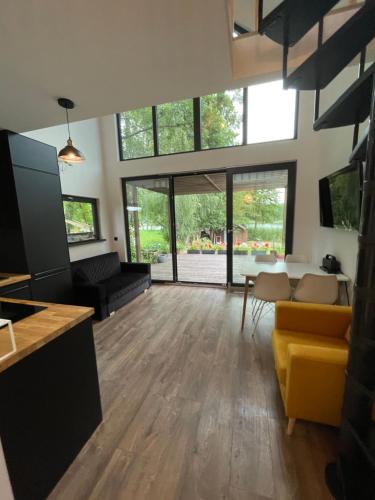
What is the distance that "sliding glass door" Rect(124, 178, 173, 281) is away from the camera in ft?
14.9

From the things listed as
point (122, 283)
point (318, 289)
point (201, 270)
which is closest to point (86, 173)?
point (122, 283)

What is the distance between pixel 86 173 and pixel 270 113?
349 centimetres

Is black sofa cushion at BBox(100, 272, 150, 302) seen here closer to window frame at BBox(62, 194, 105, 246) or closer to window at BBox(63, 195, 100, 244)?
window frame at BBox(62, 194, 105, 246)

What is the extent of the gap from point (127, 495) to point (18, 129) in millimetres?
3463

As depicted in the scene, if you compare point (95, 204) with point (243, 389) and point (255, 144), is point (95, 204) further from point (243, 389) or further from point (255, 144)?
point (243, 389)

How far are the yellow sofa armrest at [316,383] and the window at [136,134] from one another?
14.0 feet

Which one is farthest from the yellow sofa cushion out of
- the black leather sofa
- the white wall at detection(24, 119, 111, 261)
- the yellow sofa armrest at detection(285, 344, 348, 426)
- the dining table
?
the white wall at detection(24, 119, 111, 261)

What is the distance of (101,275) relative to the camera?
3850 millimetres

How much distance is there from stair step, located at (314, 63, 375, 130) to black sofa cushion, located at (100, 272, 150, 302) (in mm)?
3126

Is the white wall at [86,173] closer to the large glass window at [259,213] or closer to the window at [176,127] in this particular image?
the window at [176,127]

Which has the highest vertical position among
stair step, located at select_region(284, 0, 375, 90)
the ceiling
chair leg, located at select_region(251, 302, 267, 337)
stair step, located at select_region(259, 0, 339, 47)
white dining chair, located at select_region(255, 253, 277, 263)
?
the ceiling

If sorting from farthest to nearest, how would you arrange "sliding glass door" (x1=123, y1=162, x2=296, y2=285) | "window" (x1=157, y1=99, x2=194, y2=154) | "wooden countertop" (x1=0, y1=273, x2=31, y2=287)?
"window" (x1=157, y1=99, x2=194, y2=154), "sliding glass door" (x1=123, y1=162, x2=296, y2=285), "wooden countertop" (x1=0, y1=273, x2=31, y2=287)

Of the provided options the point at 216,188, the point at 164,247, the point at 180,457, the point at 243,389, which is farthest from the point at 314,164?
the point at 180,457

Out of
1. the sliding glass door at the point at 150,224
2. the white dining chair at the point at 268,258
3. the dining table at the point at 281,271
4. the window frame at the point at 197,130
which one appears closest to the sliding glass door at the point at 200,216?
the sliding glass door at the point at 150,224
